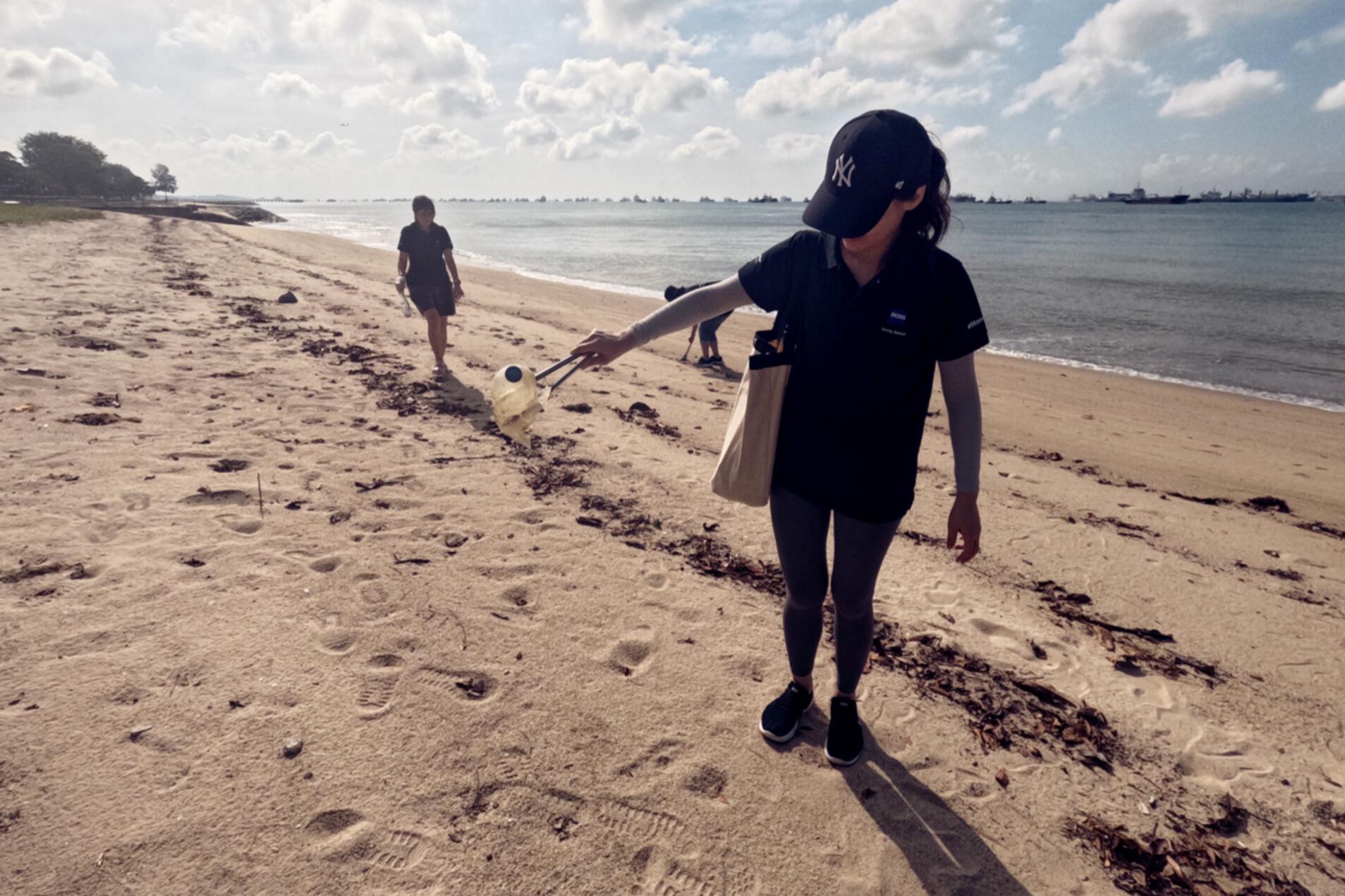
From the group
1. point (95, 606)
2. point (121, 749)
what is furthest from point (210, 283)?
point (121, 749)

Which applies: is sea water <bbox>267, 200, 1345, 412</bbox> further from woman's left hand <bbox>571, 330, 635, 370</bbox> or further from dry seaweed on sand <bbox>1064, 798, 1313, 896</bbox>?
dry seaweed on sand <bbox>1064, 798, 1313, 896</bbox>

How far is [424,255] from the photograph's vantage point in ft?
25.0

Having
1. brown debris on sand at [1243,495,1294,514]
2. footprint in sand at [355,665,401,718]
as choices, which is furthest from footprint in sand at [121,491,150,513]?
brown debris on sand at [1243,495,1294,514]

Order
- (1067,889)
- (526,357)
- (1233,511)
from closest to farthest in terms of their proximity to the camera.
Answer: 1. (1067,889)
2. (1233,511)
3. (526,357)

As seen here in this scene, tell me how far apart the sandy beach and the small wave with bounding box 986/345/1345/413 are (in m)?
6.46

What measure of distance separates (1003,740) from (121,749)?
139 inches

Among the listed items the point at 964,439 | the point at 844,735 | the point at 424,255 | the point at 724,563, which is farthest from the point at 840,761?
the point at 424,255

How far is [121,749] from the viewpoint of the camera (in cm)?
236

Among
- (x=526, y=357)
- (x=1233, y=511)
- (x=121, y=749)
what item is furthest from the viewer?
(x=526, y=357)

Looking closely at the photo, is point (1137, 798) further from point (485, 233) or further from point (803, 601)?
point (485, 233)

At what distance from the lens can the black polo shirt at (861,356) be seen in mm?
2004

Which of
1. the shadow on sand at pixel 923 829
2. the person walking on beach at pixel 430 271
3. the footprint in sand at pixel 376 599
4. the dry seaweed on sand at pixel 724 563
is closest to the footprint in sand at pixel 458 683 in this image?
the footprint in sand at pixel 376 599

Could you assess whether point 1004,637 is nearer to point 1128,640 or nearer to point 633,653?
point 1128,640

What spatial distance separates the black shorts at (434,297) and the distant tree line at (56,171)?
282 feet
